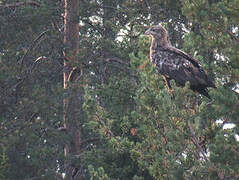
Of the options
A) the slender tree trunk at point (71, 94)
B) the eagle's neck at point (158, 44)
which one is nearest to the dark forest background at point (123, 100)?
the slender tree trunk at point (71, 94)

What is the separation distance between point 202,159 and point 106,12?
45.2ft

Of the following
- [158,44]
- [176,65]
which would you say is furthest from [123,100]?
[176,65]

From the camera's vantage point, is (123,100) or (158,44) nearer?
(158,44)

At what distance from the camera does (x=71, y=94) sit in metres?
16.1

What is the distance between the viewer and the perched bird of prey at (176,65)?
402 inches

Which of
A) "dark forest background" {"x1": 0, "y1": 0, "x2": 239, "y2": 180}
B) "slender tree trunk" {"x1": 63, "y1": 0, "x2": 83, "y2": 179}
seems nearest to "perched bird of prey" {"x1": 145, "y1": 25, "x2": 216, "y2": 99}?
"dark forest background" {"x1": 0, "y1": 0, "x2": 239, "y2": 180}

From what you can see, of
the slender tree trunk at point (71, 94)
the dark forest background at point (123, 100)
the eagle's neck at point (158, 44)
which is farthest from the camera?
the slender tree trunk at point (71, 94)

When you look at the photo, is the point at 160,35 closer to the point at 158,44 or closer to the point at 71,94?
the point at 158,44

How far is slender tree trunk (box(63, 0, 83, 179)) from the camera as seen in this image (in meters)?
16.4

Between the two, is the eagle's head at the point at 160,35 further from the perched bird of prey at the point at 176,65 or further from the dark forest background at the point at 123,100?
the dark forest background at the point at 123,100

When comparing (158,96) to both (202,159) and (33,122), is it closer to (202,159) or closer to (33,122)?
(202,159)

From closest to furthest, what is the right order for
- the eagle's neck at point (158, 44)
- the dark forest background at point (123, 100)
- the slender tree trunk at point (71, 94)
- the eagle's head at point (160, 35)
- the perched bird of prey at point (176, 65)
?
the dark forest background at point (123, 100) → the perched bird of prey at point (176, 65) → the eagle's neck at point (158, 44) → the eagle's head at point (160, 35) → the slender tree trunk at point (71, 94)

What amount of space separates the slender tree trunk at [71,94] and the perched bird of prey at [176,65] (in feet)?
15.6

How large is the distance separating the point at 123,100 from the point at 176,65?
293cm
